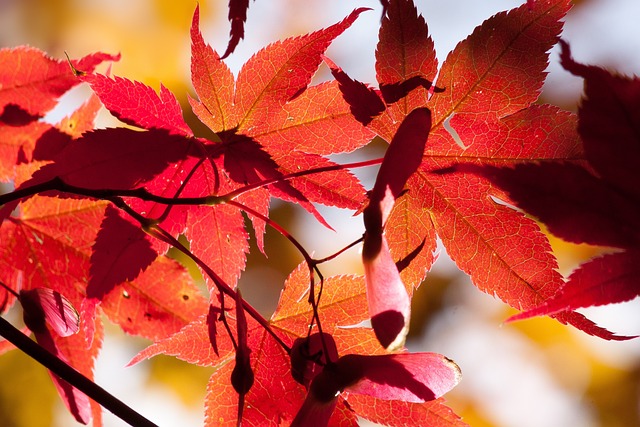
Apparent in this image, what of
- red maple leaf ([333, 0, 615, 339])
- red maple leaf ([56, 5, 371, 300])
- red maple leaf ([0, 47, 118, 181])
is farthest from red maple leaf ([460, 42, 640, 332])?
red maple leaf ([0, 47, 118, 181])

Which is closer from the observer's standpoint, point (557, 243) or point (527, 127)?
point (527, 127)

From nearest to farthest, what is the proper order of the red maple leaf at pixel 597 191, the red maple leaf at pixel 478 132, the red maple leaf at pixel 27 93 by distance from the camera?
the red maple leaf at pixel 597 191
the red maple leaf at pixel 478 132
the red maple leaf at pixel 27 93

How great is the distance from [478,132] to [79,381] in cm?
39

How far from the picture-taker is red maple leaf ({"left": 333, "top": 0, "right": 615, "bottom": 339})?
21.0 inches

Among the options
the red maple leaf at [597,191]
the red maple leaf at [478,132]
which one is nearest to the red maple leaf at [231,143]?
the red maple leaf at [478,132]

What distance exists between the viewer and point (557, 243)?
1829 millimetres

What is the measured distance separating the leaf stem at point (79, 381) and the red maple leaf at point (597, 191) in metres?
0.27

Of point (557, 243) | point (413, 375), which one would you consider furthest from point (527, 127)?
point (557, 243)

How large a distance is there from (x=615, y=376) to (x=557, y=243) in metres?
0.67

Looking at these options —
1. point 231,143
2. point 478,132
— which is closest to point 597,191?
point 478,132

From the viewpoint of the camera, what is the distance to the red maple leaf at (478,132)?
0.53m

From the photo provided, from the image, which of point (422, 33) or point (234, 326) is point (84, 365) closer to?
point (234, 326)

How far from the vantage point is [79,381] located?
466 mm

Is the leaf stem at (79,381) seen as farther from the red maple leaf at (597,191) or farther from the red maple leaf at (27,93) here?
the red maple leaf at (27,93)
